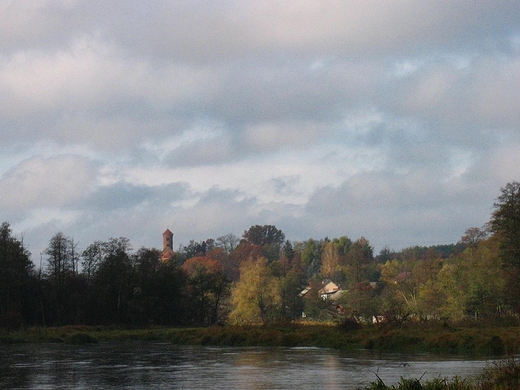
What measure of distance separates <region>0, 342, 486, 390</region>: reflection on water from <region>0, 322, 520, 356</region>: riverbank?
13.6 ft

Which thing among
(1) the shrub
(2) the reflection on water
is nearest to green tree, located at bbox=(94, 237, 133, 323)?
(1) the shrub

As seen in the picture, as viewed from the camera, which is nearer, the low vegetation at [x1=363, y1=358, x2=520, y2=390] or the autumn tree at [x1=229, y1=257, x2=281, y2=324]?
the low vegetation at [x1=363, y1=358, x2=520, y2=390]

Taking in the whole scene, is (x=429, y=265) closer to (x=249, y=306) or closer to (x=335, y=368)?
(x=249, y=306)

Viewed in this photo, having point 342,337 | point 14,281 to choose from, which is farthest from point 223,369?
point 14,281

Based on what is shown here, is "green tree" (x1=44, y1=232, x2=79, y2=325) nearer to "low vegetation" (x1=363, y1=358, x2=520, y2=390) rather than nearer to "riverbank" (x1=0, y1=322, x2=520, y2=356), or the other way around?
"riverbank" (x1=0, y1=322, x2=520, y2=356)

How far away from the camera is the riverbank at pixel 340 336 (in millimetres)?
50812

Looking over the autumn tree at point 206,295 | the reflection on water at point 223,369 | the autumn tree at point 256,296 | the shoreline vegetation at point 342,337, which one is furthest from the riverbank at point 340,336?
the autumn tree at point 256,296

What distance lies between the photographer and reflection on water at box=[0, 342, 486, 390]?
1254 inches

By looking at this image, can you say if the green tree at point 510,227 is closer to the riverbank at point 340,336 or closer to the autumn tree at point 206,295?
the riverbank at point 340,336

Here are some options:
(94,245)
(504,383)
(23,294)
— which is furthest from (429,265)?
(504,383)

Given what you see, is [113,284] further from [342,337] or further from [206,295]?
[342,337]

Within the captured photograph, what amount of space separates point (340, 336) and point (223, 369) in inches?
894

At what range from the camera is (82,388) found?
30.9 m

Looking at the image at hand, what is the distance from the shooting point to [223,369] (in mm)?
39594
